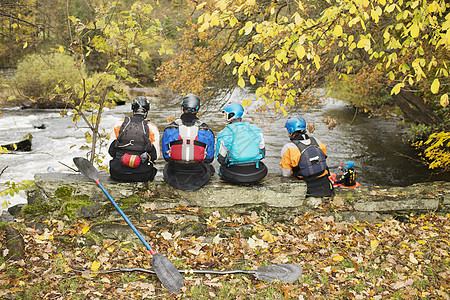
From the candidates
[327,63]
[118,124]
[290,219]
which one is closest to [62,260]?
→ [118,124]

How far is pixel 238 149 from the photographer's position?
5.21 metres

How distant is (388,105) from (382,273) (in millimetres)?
19252

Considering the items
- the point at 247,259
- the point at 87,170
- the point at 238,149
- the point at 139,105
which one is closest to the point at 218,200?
the point at 238,149

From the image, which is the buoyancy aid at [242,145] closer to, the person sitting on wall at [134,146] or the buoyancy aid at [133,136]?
the person sitting on wall at [134,146]

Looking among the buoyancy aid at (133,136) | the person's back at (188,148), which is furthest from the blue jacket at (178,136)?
the buoyancy aid at (133,136)

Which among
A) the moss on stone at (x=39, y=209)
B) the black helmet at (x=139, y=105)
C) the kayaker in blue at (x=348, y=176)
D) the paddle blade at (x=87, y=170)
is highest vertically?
the black helmet at (x=139, y=105)

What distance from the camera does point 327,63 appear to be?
10688mm

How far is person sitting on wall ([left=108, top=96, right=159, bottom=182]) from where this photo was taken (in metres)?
4.99

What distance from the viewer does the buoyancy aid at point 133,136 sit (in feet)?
16.4

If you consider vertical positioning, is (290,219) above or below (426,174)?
above

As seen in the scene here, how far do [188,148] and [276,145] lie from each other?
12.0 m

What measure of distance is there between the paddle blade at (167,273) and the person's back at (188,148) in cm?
132

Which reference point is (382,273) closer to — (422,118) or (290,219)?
(290,219)

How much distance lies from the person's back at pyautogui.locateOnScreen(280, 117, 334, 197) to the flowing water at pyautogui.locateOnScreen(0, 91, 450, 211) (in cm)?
640
